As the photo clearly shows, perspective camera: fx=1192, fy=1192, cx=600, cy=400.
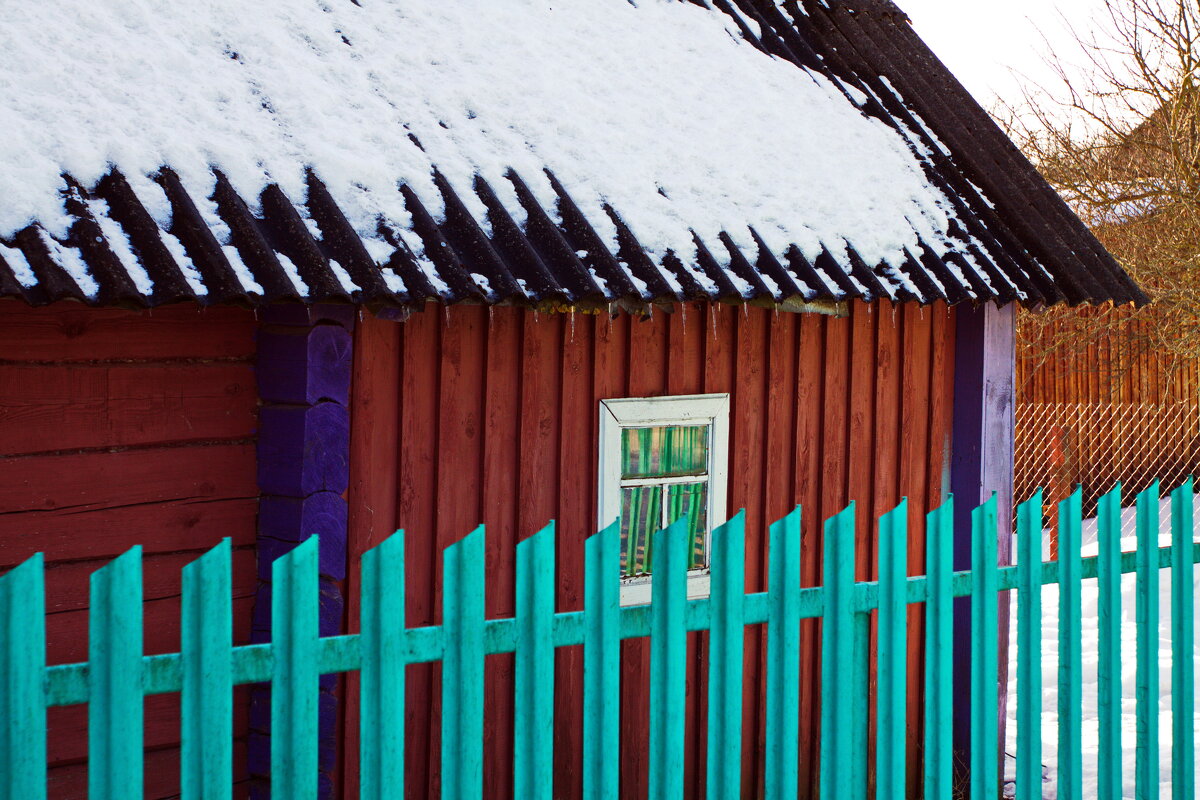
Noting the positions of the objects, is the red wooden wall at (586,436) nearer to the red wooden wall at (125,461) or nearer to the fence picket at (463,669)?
the red wooden wall at (125,461)

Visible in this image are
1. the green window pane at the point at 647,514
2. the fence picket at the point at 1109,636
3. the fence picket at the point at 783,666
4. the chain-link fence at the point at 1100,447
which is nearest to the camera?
the fence picket at the point at 783,666

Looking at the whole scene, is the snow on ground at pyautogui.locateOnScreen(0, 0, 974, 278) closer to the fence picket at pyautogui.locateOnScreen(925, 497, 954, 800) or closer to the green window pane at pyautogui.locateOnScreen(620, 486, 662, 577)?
the green window pane at pyautogui.locateOnScreen(620, 486, 662, 577)

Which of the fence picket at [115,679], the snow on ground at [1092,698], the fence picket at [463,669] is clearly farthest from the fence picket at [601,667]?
the snow on ground at [1092,698]

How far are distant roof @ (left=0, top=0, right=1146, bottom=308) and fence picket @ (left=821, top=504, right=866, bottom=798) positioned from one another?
3.95ft

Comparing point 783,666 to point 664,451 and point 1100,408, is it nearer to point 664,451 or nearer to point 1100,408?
point 664,451

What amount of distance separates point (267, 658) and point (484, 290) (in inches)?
58.6

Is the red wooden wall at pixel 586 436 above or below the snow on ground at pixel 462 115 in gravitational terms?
below

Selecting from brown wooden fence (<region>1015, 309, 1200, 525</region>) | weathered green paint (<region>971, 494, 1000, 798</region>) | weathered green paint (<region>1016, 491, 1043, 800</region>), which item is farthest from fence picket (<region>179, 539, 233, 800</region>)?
brown wooden fence (<region>1015, 309, 1200, 525</region>)

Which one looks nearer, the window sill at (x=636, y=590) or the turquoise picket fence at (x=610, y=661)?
the turquoise picket fence at (x=610, y=661)

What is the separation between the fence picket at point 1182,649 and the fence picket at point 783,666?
1721mm

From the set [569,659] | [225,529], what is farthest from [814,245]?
[225,529]

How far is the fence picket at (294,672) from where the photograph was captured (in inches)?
100

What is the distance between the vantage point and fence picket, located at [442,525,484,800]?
2.73 metres

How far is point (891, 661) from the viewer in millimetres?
3490
